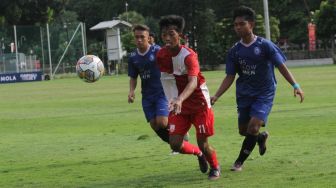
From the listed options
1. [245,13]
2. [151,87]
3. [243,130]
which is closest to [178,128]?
[243,130]

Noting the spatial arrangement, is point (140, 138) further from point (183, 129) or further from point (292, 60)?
point (292, 60)

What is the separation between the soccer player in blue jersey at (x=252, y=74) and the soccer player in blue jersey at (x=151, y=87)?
2.05 meters

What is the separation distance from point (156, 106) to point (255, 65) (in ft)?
8.39

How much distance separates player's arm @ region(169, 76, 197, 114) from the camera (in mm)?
8211

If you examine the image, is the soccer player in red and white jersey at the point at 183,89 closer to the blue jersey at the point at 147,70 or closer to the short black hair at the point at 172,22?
the short black hair at the point at 172,22

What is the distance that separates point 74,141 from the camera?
14.7 meters

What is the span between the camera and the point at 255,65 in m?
9.59

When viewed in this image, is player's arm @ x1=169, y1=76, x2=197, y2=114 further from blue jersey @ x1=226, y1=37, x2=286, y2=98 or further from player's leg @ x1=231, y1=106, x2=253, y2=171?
player's leg @ x1=231, y1=106, x2=253, y2=171

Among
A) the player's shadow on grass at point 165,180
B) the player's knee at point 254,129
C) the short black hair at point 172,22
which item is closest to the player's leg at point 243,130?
the player's knee at point 254,129

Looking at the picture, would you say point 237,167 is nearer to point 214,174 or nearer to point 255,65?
point 214,174

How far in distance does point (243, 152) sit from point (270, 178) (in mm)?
887

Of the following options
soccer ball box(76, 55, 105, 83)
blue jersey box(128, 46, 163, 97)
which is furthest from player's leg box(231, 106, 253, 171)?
soccer ball box(76, 55, 105, 83)

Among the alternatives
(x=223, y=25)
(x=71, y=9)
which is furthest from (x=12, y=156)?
(x=71, y=9)

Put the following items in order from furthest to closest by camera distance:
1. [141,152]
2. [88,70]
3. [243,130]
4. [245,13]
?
1. [88,70]
2. [141,152]
3. [243,130]
4. [245,13]
